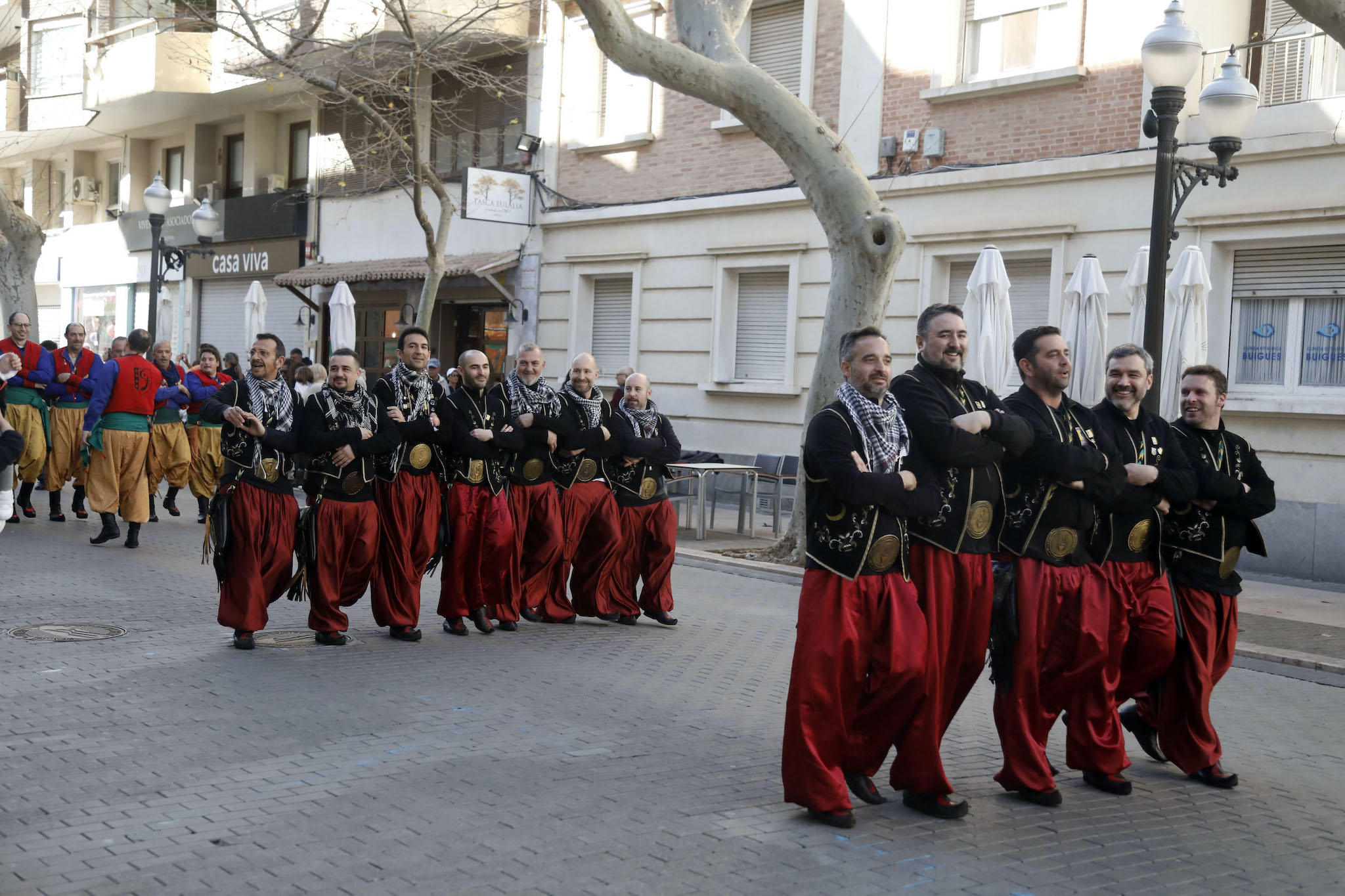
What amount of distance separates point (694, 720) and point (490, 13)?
706 inches

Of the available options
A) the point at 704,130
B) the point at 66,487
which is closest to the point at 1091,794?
the point at 704,130

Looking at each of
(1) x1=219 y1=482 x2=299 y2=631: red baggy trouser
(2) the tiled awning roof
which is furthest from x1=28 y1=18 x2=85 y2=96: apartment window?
(1) x1=219 y1=482 x2=299 y2=631: red baggy trouser

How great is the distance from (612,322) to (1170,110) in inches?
493

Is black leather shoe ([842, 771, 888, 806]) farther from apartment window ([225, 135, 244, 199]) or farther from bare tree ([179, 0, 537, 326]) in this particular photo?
A: apartment window ([225, 135, 244, 199])

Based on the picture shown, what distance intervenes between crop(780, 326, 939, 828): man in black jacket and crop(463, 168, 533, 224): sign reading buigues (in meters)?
16.6

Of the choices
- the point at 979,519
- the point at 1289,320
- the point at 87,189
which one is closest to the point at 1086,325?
the point at 1289,320

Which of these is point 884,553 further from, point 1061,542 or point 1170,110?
point 1170,110

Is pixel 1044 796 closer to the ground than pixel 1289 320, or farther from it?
closer to the ground

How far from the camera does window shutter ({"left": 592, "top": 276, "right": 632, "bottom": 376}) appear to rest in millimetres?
21750

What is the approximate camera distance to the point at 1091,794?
5.87 meters

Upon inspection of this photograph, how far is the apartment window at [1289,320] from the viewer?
1426 centimetres

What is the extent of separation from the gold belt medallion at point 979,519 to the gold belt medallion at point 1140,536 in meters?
0.78

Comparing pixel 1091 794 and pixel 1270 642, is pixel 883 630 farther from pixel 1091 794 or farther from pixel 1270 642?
pixel 1270 642

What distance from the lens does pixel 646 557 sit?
9.99 metres
